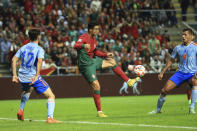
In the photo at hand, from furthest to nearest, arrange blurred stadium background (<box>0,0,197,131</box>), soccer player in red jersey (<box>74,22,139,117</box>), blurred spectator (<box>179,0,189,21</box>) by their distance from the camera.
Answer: blurred spectator (<box>179,0,189,21</box>) → blurred stadium background (<box>0,0,197,131</box>) → soccer player in red jersey (<box>74,22,139,117</box>)

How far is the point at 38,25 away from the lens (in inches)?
1027

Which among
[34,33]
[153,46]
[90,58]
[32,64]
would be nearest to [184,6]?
[153,46]

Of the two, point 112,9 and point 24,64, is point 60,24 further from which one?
point 24,64

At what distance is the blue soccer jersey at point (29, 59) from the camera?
34.4 feet

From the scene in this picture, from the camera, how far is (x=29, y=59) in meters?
10.5

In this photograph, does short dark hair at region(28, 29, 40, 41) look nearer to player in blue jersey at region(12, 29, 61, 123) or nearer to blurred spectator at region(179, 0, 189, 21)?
player in blue jersey at region(12, 29, 61, 123)

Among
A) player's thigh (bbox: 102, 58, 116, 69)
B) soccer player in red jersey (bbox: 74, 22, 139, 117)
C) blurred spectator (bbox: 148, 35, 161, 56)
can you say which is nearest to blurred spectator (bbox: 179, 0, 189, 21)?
blurred spectator (bbox: 148, 35, 161, 56)

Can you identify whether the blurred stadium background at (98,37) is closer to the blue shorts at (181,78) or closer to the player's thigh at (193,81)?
the player's thigh at (193,81)

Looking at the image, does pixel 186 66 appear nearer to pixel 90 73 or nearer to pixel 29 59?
pixel 90 73

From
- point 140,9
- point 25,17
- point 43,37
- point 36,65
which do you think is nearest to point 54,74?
point 43,37

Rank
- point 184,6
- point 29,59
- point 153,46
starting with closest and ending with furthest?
point 29,59, point 153,46, point 184,6

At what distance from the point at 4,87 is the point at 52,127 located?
14207 millimetres

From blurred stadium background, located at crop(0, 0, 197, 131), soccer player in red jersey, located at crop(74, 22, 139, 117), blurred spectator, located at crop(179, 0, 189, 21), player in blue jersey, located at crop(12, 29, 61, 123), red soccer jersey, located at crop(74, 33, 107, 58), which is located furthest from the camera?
blurred spectator, located at crop(179, 0, 189, 21)

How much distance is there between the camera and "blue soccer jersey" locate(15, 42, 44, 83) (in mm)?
10484
